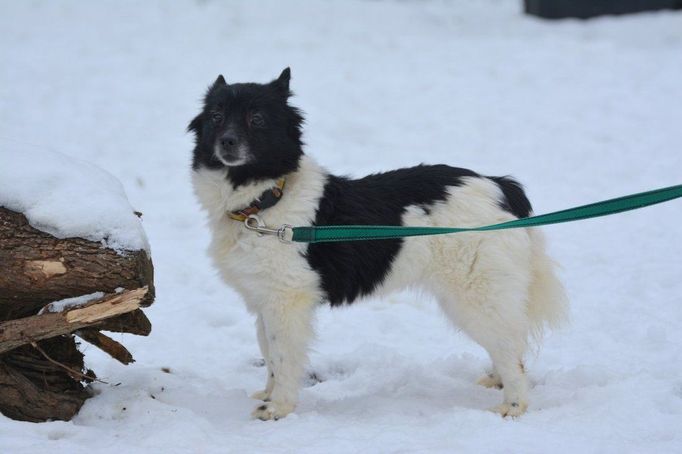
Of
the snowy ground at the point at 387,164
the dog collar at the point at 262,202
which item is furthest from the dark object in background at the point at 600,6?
the dog collar at the point at 262,202

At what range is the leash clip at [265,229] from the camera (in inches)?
152

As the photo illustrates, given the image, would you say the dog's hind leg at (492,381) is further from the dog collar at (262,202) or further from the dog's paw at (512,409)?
the dog collar at (262,202)

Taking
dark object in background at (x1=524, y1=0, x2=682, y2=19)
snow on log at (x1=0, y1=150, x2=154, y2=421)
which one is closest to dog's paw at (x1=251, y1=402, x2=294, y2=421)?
snow on log at (x1=0, y1=150, x2=154, y2=421)

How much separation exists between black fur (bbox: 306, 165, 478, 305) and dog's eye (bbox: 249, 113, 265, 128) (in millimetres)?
452

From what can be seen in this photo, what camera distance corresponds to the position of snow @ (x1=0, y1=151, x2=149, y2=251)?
11.4 feet

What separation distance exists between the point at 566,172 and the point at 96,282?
18.4ft

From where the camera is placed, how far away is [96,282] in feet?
11.4

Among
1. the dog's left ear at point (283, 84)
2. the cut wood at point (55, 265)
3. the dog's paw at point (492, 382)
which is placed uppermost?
Answer: the dog's left ear at point (283, 84)

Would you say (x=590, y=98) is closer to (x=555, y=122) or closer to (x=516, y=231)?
(x=555, y=122)

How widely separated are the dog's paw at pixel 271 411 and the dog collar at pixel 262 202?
0.92 meters

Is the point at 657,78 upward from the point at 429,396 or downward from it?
upward

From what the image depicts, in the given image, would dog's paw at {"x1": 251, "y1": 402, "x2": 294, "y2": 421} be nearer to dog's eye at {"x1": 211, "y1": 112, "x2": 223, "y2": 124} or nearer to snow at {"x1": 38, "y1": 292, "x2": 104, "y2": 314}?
snow at {"x1": 38, "y1": 292, "x2": 104, "y2": 314}

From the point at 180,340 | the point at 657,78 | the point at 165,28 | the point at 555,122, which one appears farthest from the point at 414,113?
the point at 180,340

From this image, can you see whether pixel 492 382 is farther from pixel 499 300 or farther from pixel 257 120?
pixel 257 120
